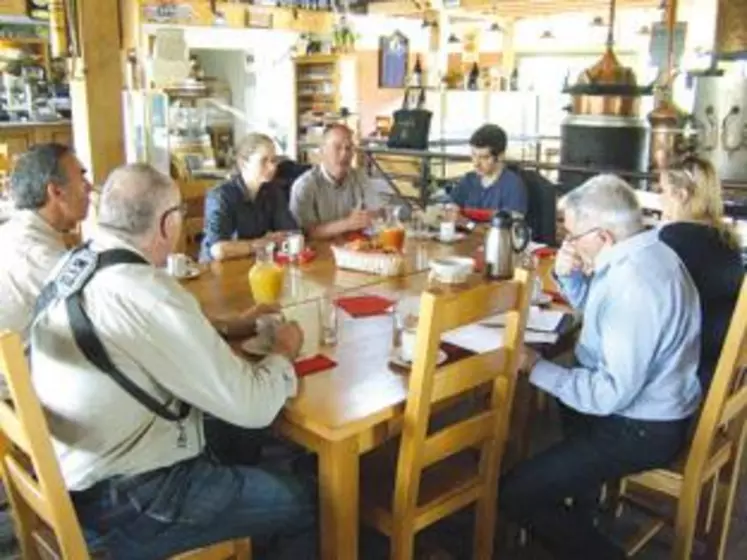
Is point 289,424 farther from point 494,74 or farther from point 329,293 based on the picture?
point 494,74

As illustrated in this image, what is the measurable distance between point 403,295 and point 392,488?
0.80 m

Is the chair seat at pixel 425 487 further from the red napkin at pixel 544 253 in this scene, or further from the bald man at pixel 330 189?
the bald man at pixel 330 189

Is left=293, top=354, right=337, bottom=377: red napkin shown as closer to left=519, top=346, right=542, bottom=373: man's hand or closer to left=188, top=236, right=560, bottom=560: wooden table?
left=188, top=236, right=560, bottom=560: wooden table

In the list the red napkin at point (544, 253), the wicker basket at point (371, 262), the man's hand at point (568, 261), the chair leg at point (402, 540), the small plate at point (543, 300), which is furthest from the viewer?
the red napkin at point (544, 253)

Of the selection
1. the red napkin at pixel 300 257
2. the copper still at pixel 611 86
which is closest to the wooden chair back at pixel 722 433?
the red napkin at pixel 300 257

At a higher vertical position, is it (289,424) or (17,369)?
(17,369)

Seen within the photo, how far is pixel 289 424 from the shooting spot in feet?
5.79

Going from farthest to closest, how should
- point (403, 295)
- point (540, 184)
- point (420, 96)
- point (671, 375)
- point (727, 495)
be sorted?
point (420, 96) → point (540, 184) → point (403, 295) → point (727, 495) → point (671, 375)

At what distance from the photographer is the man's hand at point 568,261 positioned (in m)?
2.30

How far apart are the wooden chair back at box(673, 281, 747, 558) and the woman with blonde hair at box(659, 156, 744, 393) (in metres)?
0.15

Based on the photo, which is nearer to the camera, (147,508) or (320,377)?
(147,508)

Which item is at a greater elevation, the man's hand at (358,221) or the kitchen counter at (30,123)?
the kitchen counter at (30,123)

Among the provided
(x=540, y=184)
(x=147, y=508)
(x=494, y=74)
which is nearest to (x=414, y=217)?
(x=540, y=184)

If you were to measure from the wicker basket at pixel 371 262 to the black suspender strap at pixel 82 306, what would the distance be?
52.1 inches
